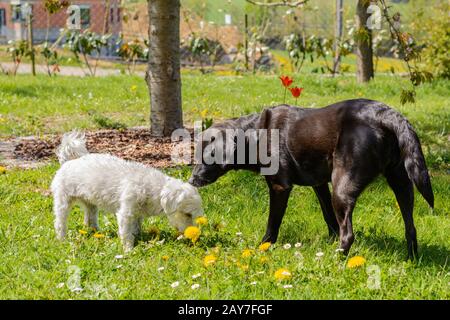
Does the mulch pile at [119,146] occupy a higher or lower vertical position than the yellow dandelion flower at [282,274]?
higher

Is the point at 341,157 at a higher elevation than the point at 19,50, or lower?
lower

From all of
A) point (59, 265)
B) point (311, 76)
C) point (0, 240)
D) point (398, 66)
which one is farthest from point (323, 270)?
point (398, 66)

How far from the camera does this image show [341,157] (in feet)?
14.3

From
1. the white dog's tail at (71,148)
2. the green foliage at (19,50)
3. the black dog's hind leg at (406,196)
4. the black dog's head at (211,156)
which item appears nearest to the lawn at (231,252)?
the black dog's hind leg at (406,196)

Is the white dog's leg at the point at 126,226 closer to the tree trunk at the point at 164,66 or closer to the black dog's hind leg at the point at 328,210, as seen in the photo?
the black dog's hind leg at the point at 328,210

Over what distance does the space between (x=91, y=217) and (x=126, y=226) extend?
0.62 metres

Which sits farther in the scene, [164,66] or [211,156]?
[164,66]

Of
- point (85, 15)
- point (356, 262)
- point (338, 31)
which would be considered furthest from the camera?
point (85, 15)

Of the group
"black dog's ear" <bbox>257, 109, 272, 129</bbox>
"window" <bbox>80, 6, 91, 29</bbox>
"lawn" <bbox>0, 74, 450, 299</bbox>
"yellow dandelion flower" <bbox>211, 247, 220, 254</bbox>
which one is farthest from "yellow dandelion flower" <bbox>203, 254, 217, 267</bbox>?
"window" <bbox>80, 6, 91, 29</bbox>

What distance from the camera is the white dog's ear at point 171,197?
4516 millimetres

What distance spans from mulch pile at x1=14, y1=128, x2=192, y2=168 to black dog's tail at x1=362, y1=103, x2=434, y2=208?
119 inches

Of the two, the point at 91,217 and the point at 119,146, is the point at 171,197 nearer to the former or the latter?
the point at 91,217

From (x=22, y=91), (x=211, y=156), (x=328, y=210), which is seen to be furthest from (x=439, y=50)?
(x=211, y=156)

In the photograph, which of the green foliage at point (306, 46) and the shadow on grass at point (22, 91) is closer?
the shadow on grass at point (22, 91)
